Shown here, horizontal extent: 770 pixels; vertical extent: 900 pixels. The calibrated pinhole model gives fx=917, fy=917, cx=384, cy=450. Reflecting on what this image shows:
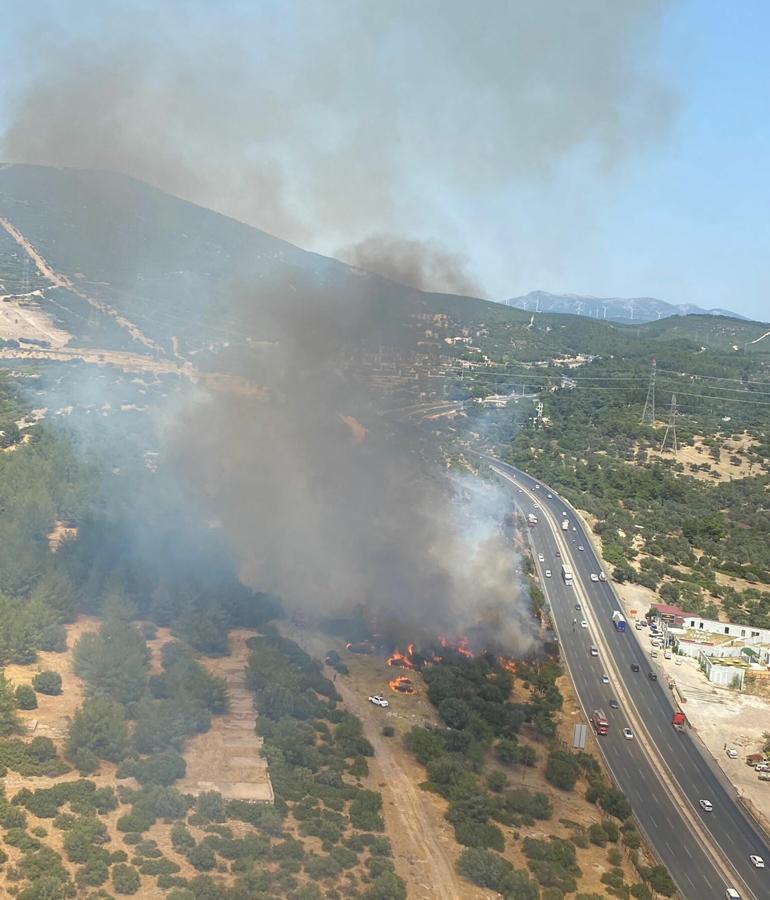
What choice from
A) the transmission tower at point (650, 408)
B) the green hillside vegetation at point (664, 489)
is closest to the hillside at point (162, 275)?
the green hillside vegetation at point (664, 489)

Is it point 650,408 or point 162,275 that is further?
point 650,408

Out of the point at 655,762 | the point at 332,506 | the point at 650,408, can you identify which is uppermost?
the point at 650,408

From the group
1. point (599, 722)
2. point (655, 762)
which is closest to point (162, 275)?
point (599, 722)

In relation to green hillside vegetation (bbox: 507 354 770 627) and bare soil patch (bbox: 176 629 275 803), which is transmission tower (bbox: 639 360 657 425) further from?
bare soil patch (bbox: 176 629 275 803)

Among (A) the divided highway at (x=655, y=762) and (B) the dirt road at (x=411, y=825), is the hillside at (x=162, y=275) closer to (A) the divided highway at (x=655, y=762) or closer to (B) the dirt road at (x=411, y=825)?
(A) the divided highway at (x=655, y=762)

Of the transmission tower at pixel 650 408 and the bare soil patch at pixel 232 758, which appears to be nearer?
the bare soil patch at pixel 232 758

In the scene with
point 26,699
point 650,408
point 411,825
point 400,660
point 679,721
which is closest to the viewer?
point 411,825

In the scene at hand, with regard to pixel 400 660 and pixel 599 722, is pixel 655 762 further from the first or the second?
pixel 400 660

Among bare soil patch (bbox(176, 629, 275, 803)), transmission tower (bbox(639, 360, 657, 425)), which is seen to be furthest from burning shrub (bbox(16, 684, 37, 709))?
transmission tower (bbox(639, 360, 657, 425))
